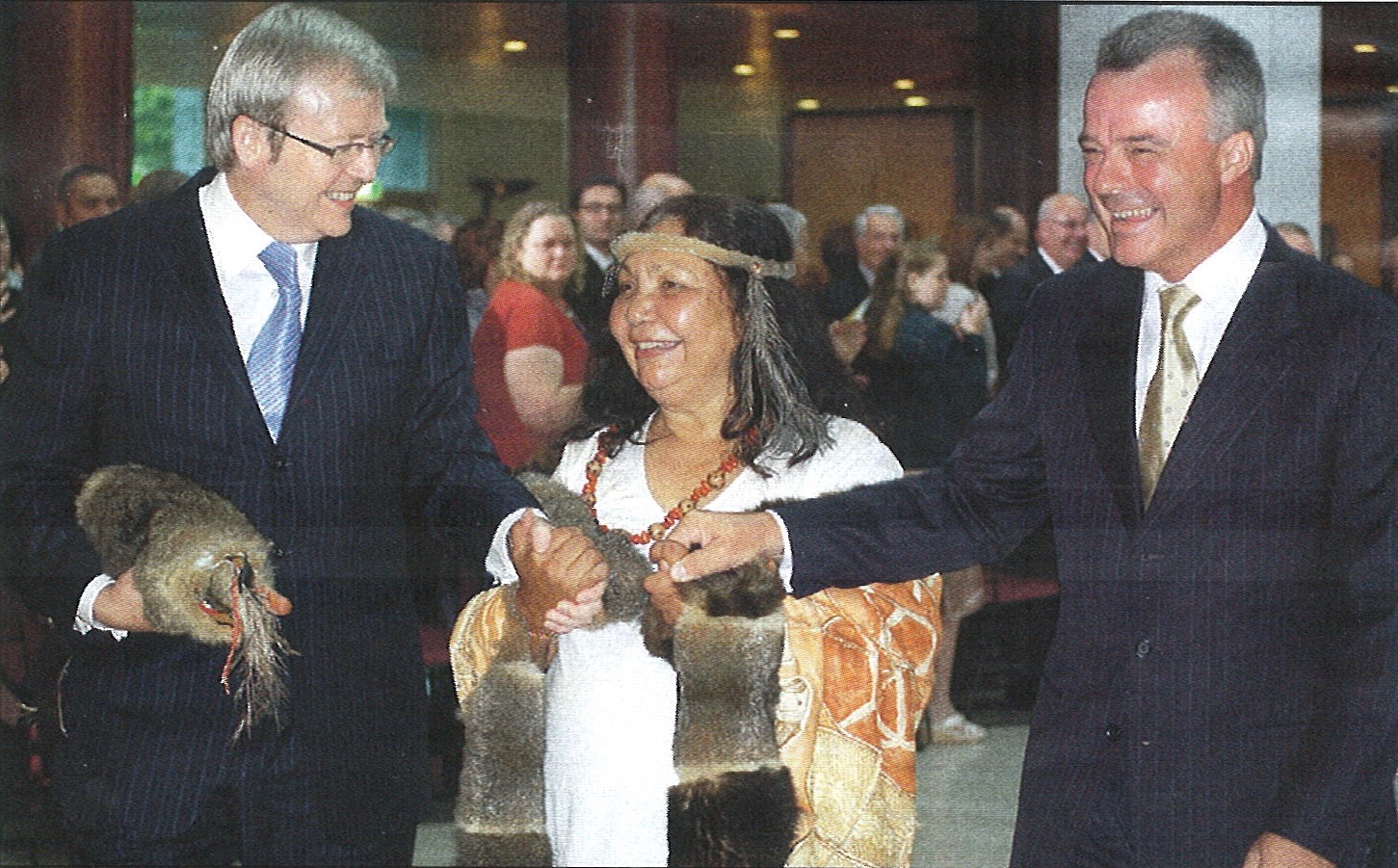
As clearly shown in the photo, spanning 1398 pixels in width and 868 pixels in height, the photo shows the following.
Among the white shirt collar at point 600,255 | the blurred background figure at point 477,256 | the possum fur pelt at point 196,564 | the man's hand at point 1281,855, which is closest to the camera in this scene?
the man's hand at point 1281,855

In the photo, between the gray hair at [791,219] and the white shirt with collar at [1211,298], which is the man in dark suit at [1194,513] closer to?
the white shirt with collar at [1211,298]

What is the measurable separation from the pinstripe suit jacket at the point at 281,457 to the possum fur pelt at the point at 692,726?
128 mm

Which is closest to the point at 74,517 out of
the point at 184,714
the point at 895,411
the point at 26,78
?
the point at 184,714

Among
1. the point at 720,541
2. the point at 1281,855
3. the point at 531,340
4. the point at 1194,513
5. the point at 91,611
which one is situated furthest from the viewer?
the point at 531,340

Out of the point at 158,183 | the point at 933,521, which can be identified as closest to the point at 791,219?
the point at 933,521

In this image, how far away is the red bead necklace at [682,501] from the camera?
187cm

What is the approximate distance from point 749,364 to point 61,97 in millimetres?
1082

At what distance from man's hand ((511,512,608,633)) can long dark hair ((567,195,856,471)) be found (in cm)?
14

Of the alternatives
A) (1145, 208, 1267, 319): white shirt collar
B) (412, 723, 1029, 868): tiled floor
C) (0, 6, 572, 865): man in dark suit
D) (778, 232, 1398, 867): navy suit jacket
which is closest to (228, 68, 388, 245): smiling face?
(0, 6, 572, 865): man in dark suit

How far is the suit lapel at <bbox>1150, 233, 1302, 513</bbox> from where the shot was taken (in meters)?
1.62

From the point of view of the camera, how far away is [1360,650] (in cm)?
156

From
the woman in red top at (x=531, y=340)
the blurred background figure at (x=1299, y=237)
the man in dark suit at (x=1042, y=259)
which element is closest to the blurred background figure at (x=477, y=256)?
the woman in red top at (x=531, y=340)

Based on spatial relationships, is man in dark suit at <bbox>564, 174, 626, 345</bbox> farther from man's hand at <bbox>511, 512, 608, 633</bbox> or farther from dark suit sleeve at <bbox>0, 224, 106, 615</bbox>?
dark suit sleeve at <bbox>0, 224, 106, 615</bbox>

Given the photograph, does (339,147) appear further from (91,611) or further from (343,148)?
(91,611)
